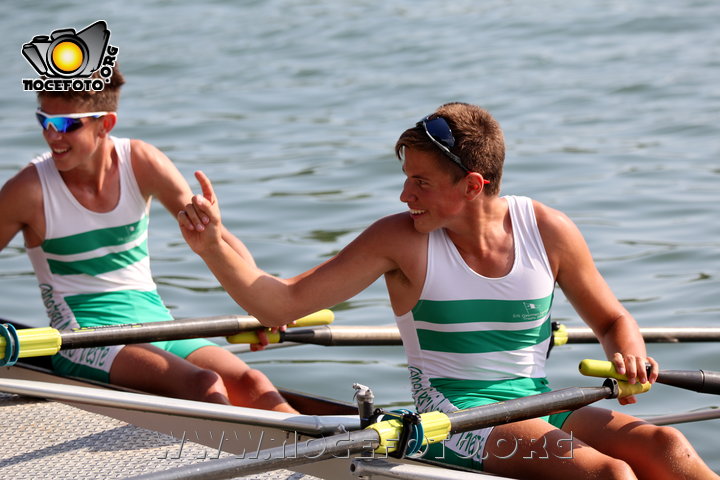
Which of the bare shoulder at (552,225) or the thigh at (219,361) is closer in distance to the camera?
the bare shoulder at (552,225)

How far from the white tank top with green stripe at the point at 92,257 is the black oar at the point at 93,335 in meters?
0.47

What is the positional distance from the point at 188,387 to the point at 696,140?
748 cm

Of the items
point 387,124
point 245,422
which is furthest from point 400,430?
point 387,124

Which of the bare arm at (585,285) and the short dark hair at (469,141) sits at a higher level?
the short dark hair at (469,141)

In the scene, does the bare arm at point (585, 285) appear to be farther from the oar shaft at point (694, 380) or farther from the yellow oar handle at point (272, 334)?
the yellow oar handle at point (272, 334)

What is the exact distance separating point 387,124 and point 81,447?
8279 mm

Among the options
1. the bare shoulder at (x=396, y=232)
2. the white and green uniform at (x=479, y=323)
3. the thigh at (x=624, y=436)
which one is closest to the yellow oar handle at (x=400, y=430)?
the white and green uniform at (x=479, y=323)

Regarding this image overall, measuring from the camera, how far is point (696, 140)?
34.3ft

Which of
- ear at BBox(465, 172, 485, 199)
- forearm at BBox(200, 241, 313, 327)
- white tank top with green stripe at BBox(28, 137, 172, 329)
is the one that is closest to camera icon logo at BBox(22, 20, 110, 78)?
white tank top with green stripe at BBox(28, 137, 172, 329)

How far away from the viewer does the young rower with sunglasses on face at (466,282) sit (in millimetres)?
3494

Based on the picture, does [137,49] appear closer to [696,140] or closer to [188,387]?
[696,140]

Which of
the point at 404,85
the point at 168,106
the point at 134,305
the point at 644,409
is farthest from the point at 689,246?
the point at 168,106

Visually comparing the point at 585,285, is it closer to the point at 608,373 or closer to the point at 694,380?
the point at 608,373

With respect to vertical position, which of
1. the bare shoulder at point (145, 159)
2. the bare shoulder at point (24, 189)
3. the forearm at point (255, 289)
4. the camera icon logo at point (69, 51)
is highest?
the camera icon logo at point (69, 51)
